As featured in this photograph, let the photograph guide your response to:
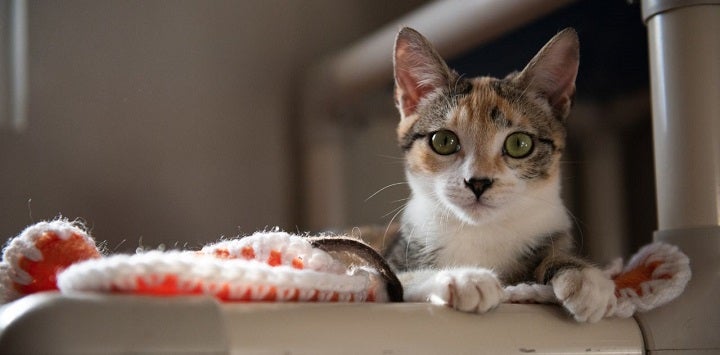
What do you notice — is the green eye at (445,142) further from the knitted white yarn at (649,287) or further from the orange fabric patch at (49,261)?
the orange fabric patch at (49,261)

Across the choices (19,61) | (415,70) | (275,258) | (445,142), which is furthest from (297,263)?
(19,61)

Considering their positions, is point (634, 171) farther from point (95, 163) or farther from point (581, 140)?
point (95, 163)

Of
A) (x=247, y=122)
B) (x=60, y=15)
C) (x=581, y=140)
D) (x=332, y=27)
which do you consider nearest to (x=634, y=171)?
(x=581, y=140)

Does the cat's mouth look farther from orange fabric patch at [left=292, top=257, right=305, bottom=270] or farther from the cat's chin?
orange fabric patch at [left=292, top=257, right=305, bottom=270]

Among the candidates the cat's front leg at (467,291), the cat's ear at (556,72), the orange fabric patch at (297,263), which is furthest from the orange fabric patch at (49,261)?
the cat's ear at (556,72)

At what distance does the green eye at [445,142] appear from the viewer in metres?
1.13

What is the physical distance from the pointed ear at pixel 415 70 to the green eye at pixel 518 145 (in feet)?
0.58

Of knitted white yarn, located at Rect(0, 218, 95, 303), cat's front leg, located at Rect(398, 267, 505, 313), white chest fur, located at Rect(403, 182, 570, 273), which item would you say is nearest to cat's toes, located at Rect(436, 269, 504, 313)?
cat's front leg, located at Rect(398, 267, 505, 313)

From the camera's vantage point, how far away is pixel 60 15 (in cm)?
163

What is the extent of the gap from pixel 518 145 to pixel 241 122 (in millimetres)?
1026

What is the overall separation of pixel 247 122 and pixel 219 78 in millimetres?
141

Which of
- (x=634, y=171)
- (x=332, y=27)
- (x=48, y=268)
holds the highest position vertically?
(x=332, y=27)

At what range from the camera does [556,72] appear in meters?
1.17

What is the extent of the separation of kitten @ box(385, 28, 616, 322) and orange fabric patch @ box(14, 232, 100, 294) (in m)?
0.45
